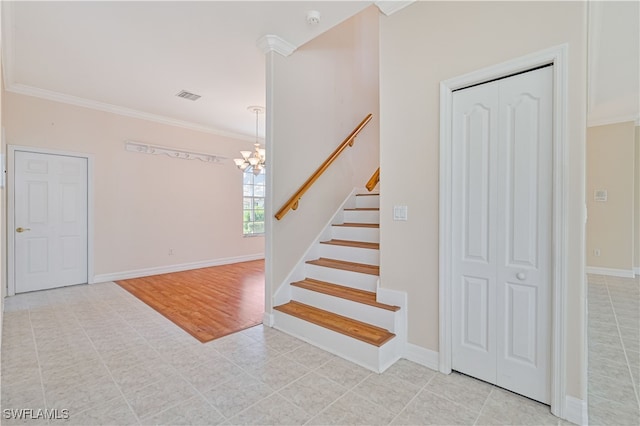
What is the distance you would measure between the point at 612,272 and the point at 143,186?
28.0 feet

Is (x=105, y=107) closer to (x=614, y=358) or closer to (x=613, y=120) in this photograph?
(x=614, y=358)

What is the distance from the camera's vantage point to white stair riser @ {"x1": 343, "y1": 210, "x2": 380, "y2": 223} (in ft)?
11.8

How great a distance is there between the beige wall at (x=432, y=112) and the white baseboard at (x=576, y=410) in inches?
2.2

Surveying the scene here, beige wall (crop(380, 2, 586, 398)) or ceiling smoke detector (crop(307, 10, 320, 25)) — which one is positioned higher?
ceiling smoke detector (crop(307, 10, 320, 25))

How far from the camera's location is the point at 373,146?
4715mm

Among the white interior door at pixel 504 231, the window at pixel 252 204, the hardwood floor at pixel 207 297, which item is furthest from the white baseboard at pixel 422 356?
the window at pixel 252 204

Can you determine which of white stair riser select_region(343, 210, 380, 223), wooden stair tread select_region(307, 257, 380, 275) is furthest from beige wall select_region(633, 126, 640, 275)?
wooden stair tread select_region(307, 257, 380, 275)

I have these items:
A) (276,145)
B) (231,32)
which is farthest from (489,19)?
(231,32)

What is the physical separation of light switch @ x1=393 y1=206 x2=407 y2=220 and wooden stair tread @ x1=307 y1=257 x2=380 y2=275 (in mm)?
A: 645

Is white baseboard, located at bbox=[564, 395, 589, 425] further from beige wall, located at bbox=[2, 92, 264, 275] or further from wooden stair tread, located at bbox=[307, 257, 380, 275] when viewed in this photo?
beige wall, located at bbox=[2, 92, 264, 275]

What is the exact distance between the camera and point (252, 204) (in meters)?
7.04

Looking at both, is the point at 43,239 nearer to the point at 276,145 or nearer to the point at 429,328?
the point at 276,145

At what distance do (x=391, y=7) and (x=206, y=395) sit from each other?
3.18 m

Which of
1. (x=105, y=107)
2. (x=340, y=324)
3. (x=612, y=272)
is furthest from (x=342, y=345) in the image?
(x=612, y=272)
